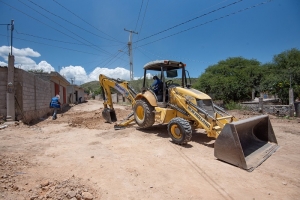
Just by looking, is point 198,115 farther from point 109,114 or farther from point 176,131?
point 109,114

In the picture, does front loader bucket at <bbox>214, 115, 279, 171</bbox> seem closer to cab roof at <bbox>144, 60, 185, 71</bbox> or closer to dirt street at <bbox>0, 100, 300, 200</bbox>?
dirt street at <bbox>0, 100, 300, 200</bbox>

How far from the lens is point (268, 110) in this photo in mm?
13273

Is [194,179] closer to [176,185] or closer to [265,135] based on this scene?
[176,185]

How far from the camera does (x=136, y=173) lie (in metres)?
3.56

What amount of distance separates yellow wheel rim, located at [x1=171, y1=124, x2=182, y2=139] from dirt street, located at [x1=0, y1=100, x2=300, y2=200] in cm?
28

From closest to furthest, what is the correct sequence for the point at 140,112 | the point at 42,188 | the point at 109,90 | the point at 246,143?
1. the point at 42,188
2. the point at 246,143
3. the point at 140,112
4. the point at 109,90

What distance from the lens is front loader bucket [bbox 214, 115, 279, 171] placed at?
12.8 ft

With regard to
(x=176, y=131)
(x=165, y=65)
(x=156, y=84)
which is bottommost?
(x=176, y=131)

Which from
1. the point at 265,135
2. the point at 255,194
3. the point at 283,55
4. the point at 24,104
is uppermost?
the point at 283,55

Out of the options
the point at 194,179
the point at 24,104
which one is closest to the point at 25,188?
the point at 194,179

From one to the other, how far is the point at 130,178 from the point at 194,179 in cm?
113

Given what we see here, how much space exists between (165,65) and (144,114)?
6.19 feet

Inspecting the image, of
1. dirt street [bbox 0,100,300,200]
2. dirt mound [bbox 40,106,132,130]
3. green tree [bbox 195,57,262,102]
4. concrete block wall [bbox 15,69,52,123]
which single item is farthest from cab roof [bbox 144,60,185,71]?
green tree [bbox 195,57,262,102]

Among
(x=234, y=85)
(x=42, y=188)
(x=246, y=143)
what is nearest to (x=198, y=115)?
(x=246, y=143)
